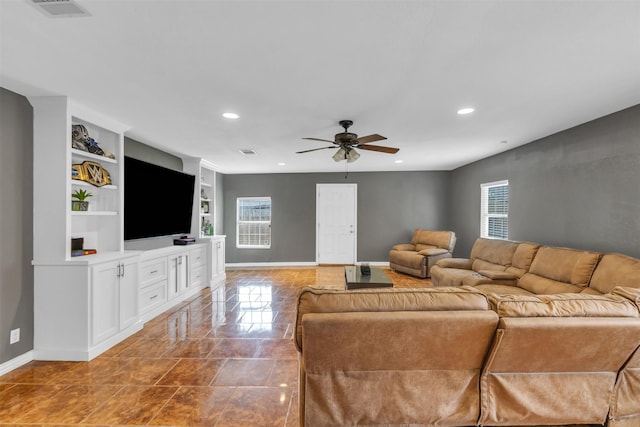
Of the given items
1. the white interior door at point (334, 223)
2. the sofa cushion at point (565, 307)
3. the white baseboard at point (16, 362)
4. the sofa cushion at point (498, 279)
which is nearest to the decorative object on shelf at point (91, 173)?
the white baseboard at point (16, 362)

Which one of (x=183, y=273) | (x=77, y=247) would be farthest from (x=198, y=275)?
(x=77, y=247)

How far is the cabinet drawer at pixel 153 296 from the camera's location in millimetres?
3695

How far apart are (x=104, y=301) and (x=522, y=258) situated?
5035 millimetres

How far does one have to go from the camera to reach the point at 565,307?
160 centimetres

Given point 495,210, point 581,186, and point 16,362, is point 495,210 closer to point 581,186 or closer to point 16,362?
point 581,186

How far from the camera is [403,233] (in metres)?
7.45

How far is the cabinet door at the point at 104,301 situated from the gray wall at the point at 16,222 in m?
0.52

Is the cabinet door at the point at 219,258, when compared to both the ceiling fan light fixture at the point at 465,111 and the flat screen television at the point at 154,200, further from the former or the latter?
the ceiling fan light fixture at the point at 465,111

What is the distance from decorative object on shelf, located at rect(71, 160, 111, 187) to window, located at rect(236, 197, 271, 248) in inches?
171

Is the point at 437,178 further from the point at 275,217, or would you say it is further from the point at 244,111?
the point at 244,111

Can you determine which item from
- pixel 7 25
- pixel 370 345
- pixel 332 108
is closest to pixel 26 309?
pixel 7 25

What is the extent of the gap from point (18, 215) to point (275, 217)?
5184 mm

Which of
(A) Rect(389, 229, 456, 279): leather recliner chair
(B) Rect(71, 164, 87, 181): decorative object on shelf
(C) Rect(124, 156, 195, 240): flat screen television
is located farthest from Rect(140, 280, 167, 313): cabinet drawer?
(A) Rect(389, 229, 456, 279): leather recliner chair

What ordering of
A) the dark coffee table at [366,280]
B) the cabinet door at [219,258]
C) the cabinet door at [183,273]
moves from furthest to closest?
the cabinet door at [219,258]
the cabinet door at [183,273]
the dark coffee table at [366,280]
